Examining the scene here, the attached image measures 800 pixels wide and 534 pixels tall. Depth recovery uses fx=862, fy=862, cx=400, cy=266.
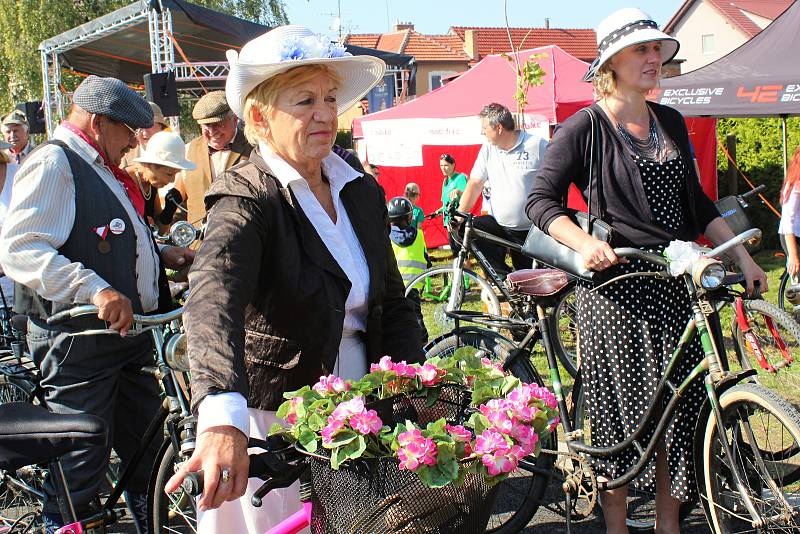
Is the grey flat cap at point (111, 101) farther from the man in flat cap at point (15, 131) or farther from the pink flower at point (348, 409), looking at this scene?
the man in flat cap at point (15, 131)

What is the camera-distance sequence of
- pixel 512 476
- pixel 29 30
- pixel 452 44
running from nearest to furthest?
pixel 512 476
pixel 29 30
pixel 452 44

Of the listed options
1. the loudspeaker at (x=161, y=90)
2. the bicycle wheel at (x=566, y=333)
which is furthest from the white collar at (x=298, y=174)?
the loudspeaker at (x=161, y=90)

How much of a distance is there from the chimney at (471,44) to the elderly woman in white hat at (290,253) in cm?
5158

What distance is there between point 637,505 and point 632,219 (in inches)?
60.4

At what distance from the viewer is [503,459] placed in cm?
156

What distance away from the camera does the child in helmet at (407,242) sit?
6066 millimetres

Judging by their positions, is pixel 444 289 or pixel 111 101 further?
pixel 444 289

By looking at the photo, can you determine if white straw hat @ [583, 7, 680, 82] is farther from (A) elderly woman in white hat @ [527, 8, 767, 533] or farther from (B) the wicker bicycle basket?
(B) the wicker bicycle basket

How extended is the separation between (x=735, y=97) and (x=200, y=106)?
668 centimetres

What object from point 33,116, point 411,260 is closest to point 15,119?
point 33,116

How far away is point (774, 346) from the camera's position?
4879mm

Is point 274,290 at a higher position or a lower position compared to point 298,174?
lower

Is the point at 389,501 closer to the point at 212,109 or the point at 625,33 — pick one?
the point at 625,33

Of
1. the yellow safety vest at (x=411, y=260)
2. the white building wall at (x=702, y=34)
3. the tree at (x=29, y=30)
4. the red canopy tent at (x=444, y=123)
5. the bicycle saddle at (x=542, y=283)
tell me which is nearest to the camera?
the bicycle saddle at (x=542, y=283)
